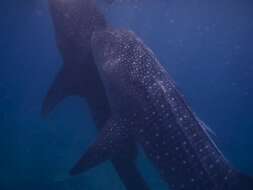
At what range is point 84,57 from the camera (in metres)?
6.79

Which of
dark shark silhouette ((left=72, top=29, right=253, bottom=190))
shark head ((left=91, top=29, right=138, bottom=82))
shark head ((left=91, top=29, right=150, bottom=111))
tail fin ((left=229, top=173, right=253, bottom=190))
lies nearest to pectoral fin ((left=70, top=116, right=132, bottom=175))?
dark shark silhouette ((left=72, top=29, right=253, bottom=190))

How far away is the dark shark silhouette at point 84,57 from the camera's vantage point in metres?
6.71

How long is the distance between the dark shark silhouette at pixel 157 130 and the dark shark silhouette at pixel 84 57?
1595mm

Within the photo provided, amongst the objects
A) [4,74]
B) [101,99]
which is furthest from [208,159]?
[4,74]

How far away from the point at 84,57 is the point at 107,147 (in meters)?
2.87

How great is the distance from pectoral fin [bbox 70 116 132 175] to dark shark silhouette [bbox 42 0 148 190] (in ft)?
6.58

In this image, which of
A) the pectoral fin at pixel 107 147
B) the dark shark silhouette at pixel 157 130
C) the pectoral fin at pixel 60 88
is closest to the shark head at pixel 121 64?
Answer: the dark shark silhouette at pixel 157 130

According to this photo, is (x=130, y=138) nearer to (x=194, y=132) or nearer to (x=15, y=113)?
(x=194, y=132)

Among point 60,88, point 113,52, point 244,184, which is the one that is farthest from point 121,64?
point 60,88

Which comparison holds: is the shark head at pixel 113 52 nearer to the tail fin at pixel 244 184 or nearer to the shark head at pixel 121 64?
the shark head at pixel 121 64

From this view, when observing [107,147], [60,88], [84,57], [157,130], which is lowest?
[60,88]

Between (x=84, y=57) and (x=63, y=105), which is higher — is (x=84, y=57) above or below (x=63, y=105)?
above

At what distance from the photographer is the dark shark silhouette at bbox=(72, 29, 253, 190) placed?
3.84 metres

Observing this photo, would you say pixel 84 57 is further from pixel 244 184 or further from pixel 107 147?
pixel 244 184
